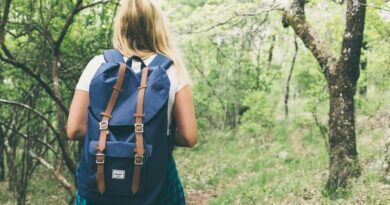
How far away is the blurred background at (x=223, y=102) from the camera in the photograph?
6.48m

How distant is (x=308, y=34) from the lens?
679 centimetres

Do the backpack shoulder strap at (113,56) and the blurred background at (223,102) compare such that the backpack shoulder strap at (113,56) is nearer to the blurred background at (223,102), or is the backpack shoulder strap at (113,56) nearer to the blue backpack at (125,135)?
the blue backpack at (125,135)

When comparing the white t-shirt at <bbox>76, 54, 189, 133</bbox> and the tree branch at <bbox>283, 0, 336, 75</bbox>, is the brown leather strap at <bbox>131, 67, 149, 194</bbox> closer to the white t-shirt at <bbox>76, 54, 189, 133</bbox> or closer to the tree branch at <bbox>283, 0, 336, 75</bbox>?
the white t-shirt at <bbox>76, 54, 189, 133</bbox>

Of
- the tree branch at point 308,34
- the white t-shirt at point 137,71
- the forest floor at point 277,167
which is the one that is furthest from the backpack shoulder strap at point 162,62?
the tree branch at point 308,34

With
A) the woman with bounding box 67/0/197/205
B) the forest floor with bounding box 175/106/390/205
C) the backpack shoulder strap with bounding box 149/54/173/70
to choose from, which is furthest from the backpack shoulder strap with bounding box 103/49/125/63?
the forest floor with bounding box 175/106/390/205

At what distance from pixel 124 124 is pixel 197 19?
12.3 metres

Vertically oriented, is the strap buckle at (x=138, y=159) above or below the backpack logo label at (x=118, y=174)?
above

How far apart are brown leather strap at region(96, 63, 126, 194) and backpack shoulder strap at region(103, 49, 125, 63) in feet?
0.37

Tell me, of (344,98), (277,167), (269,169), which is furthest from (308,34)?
(269,169)

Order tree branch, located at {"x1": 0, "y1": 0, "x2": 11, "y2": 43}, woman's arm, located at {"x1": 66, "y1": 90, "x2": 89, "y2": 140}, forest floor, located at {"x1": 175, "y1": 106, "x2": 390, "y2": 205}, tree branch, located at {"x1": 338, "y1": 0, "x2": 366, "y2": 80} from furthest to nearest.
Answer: forest floor, located at {"x1": 175, "y1": 106, "x2": 390, "y2": 205} → tree branch, located at {"x1": 338, "y1": 0, "x2": 366, "y2": 80} → tree branch, located at {"x1": 0, "y1": 0, "x2": 11, "y2": 43} → woman's arm, located at {"x1": 66, "y1": 90, "x2": 89, "y2": 140}

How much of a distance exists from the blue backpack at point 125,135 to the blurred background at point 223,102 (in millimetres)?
715

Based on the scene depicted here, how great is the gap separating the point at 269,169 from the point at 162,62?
977 centimetres

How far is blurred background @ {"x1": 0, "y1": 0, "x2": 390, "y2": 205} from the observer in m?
6.48

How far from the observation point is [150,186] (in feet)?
7.45
